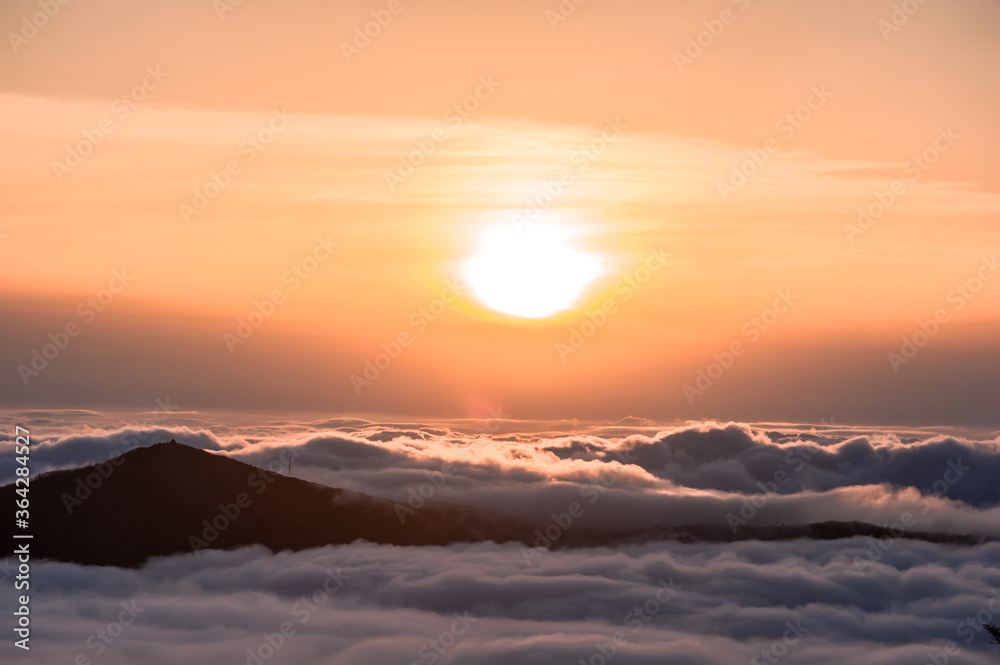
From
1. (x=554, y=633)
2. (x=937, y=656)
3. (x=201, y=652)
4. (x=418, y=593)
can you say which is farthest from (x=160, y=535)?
(x=937, y=656)

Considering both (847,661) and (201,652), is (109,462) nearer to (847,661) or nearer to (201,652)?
(201,652)

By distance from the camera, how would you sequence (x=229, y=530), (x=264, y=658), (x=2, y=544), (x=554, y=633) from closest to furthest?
(x=2, y=544)
(x=264, y=658)
(x=229, y=530)
(x=554, y=633)

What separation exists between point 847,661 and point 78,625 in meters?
148

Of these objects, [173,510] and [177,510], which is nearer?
[173,510]

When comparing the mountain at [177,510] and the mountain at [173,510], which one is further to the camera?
the mountain at [177,510]

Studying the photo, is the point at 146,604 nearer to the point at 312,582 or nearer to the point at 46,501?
the point at 46,501

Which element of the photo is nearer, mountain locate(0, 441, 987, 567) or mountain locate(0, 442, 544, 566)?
mountain locate(0, 441, 987, 567)

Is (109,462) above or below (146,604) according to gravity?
above

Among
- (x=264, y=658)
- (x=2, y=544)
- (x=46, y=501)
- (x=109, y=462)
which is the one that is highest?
(x=109, y=462)

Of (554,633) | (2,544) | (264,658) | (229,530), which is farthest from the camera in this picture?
(554,633)

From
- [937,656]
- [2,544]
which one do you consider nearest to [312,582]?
[2,544]

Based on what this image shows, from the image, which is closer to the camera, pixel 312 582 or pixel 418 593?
pixel 312 582

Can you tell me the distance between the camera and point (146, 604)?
154 meters

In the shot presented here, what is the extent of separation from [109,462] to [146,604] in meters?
25.8
